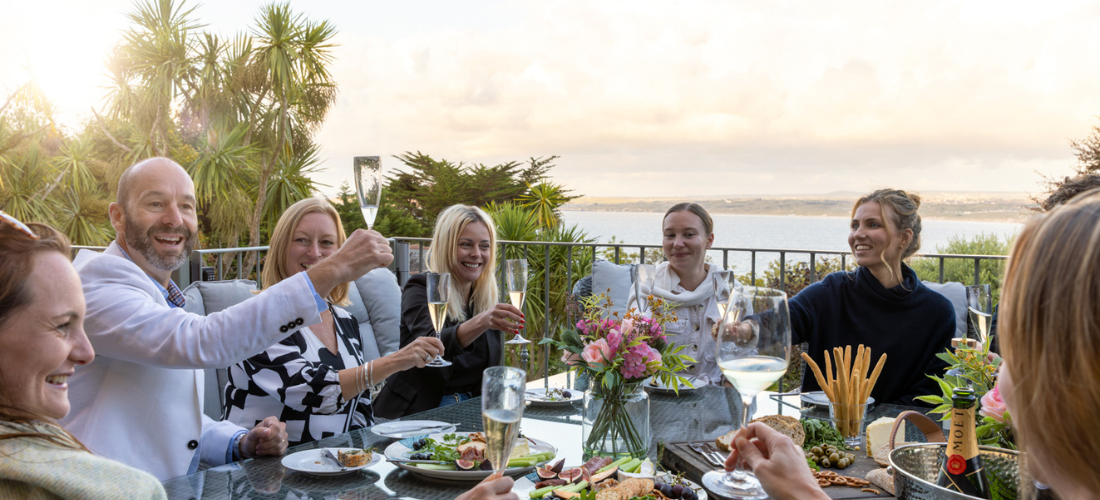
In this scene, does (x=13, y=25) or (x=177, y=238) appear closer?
(x=177, y=238)

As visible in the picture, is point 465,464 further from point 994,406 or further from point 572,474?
point 994,406

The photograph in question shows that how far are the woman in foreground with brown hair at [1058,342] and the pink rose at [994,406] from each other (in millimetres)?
482

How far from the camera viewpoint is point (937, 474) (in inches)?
39.8

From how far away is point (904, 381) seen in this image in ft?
8.07

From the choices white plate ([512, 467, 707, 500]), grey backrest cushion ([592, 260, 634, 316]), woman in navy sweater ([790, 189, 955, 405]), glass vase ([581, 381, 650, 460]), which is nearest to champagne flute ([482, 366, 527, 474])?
white plate ([512, 467, 707, 500])

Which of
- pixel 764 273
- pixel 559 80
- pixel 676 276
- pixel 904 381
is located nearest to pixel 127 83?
pixel 559 80

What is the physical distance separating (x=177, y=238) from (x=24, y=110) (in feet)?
61.6

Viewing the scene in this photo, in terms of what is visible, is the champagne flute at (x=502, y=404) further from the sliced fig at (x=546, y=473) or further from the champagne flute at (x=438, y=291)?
the champagne flute at (x=438, y=291)

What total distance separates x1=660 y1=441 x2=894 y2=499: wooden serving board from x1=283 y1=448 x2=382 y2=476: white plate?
22.3 inches

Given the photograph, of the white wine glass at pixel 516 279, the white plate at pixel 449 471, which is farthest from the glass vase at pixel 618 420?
the white wine glass at pixel 516 279

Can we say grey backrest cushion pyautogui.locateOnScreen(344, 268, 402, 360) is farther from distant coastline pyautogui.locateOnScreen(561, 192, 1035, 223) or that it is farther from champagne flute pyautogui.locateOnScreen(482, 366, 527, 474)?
distant coastline pyautogui.locateOnScreen(561, 192, 1035, 223)

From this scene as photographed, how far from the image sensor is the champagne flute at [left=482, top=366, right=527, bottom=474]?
876 mm

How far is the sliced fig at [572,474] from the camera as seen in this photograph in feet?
3.76

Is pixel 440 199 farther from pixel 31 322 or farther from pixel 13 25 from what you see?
pixel 31 322
